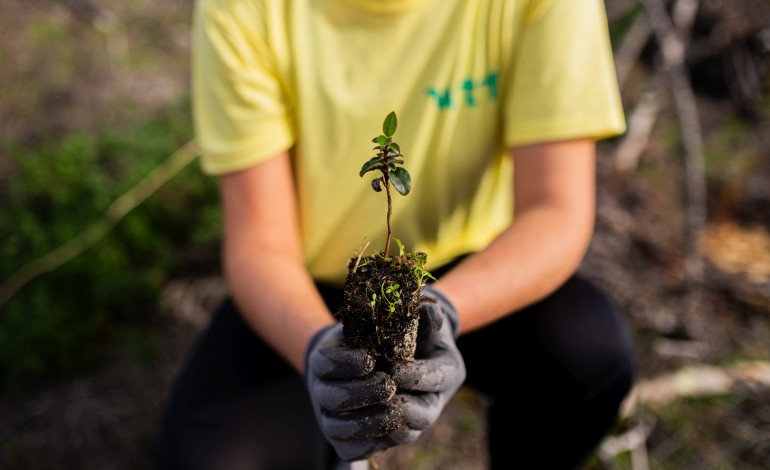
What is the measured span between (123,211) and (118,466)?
904 millimetres

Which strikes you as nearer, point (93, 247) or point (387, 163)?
point (387, 163)

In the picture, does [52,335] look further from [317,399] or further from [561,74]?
[561,74]

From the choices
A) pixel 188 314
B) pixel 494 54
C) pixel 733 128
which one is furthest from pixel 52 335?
pixel 733 128

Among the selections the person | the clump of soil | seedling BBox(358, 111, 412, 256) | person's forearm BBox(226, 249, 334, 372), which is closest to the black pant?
the person

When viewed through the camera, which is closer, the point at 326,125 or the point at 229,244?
the point at 326,125

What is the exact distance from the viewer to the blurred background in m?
2.18

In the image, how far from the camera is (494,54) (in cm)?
149

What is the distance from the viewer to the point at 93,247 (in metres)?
2.50

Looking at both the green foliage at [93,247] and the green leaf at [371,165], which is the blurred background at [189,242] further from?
the green leaf at [371,165]

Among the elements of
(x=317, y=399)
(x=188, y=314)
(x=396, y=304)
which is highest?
(x=396, y=304)

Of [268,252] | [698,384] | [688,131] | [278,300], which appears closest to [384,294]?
[278,300]

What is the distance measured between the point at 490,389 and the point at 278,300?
0.58 metres

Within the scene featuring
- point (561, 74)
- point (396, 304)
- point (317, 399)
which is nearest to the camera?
point (396, 304)

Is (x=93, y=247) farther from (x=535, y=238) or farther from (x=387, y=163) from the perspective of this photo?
(x=387, y=163)
